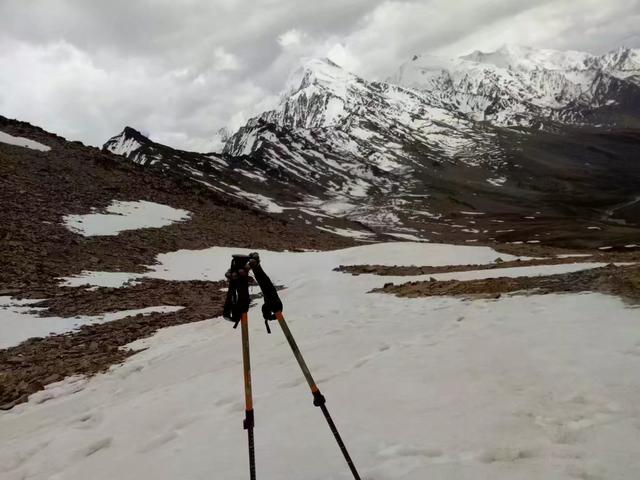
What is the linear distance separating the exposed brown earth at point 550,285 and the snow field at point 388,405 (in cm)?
86

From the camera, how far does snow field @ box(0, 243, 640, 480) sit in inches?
209

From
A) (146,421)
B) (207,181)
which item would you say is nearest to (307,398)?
(146,421)

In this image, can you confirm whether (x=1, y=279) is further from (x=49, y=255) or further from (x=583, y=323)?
(x=583, y=323)

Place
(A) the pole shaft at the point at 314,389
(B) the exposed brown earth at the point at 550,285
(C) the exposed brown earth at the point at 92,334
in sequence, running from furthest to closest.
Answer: (B) the exposed brown earth at the point at 550,285
(C) the exposed brown earth at the point at 92,334
(A) the pole shaft at the point at 314,389

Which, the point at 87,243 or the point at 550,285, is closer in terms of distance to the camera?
the point at 550,285

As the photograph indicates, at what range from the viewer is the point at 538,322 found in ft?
33.7

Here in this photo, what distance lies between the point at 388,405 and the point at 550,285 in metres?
9.42

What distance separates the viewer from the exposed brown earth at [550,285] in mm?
12258

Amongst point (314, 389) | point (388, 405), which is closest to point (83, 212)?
point (388, 405)

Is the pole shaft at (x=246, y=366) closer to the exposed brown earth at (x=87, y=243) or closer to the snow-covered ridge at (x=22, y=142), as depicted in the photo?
the exposed brown earth at (x=87, y=243)

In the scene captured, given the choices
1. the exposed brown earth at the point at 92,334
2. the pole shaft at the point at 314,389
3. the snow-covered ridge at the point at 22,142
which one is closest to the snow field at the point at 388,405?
the pole shaft at the point at 314,389

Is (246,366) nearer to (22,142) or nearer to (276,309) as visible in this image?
(276,309)

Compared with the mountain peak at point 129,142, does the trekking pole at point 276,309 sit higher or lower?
lower

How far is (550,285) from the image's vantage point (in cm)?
1424
